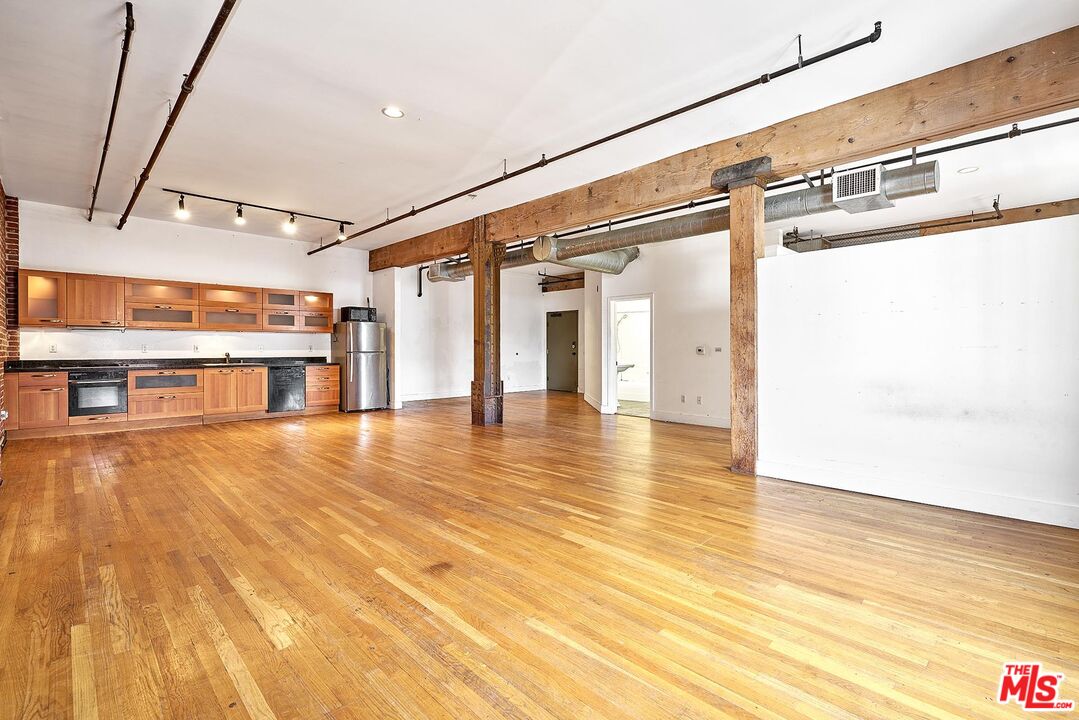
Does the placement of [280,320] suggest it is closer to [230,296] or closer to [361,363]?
[230,296]

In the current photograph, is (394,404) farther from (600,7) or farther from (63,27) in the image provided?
(600,7)

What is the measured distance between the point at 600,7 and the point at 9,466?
6688 mm

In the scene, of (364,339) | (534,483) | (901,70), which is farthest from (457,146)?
(364,339)

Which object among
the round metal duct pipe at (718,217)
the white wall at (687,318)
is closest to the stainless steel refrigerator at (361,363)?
the round metal duct pipe at (718,217)

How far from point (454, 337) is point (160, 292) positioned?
558 centimetres

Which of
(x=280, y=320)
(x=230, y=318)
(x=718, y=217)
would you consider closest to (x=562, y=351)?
(x=280, y=320)

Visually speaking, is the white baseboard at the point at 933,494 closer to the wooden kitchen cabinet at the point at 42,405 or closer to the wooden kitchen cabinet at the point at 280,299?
the wooden kitchen cabinet at the point at 280,299

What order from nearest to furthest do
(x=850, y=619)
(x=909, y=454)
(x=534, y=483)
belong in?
1. (x=850, y=619)
2. (x=909, y=454)
3. (x=534, y=483)

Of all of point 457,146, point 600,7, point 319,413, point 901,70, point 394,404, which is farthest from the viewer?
point 394,404

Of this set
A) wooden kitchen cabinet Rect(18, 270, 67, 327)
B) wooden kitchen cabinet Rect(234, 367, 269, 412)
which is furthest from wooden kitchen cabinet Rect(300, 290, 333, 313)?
wooden kitchen cabinet Rect(18, 270, 67, 327)

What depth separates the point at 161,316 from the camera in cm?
766

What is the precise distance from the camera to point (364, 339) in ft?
30.2

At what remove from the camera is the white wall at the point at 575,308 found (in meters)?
12.6

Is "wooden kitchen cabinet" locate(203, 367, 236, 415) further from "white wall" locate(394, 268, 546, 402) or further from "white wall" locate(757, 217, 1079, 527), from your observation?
"white wall" locate(757, 217, 1079, 527)
